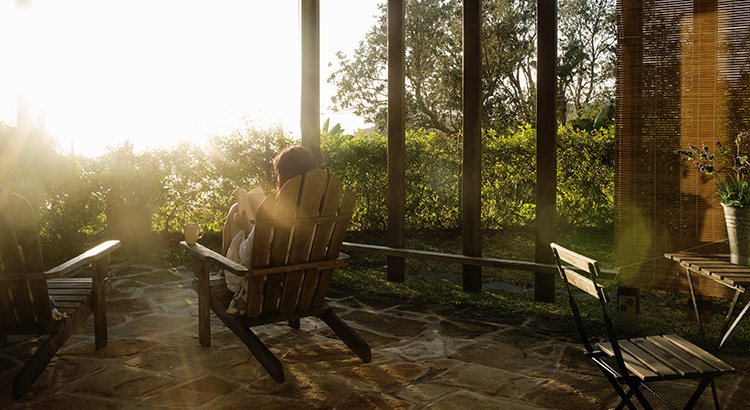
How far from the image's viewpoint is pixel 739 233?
2627 millimetres

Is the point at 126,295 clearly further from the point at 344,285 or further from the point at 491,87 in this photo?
the point at 491,87

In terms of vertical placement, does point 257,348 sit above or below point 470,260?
below

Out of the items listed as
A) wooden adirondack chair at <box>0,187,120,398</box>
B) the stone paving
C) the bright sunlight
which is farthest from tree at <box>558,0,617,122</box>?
wooden adirondack chair at <box>0,187,120,398</box>

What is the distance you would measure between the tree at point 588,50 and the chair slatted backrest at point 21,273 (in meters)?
17.3

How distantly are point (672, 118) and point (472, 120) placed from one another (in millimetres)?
1614

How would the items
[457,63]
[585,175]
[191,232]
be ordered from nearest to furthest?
[191,232] → [585,175] → [457,63]

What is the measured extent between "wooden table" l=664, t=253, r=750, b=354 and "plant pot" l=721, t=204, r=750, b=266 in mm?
45

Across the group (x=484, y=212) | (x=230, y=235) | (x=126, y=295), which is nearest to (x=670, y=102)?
(x=230, y=235)

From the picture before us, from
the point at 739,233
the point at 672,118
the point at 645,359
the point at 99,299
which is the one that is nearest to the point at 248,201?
the point at 99,299

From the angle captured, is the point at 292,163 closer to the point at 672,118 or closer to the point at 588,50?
the point at 672,118

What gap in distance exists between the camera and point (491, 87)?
55.2 ft

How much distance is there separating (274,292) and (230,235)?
766 millimetres

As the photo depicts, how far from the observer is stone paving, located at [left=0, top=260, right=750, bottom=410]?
2.62 m

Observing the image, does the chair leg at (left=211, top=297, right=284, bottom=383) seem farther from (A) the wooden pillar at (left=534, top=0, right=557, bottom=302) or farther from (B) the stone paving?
(A) the wooden pillar at (left=534, top=0, right=557, bottom=302)
